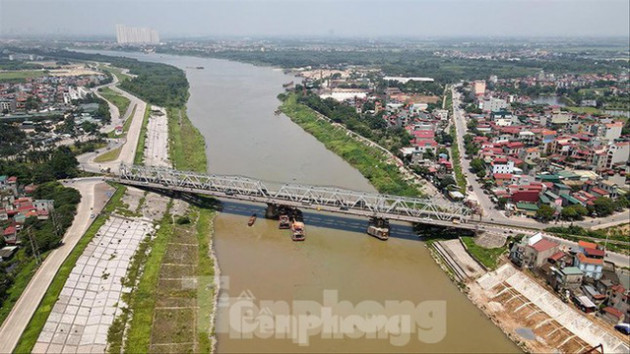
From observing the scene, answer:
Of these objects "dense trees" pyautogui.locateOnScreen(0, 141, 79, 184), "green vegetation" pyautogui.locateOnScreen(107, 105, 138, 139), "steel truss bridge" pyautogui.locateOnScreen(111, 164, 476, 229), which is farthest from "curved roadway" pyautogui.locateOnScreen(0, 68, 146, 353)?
"steel truss bridge" pyautogui.locateOnScreen(111, 164, 476, 229)

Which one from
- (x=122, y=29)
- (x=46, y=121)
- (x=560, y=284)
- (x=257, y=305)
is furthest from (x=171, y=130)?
(x=122, y=29)

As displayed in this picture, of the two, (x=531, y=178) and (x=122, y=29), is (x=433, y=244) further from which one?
(x=122, y=29)

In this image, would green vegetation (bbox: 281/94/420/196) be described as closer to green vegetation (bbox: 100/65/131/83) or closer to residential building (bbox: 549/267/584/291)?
residential building (bbox: 549/267/584/291)

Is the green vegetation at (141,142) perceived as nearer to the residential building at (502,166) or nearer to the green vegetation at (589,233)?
the residential building at (502,166)

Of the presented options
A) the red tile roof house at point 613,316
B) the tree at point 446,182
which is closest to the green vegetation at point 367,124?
the tree at point 446,182

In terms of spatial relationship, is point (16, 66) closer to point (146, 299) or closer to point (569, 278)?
point (146, 299)

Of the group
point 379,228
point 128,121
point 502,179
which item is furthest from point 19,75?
point 502,179
